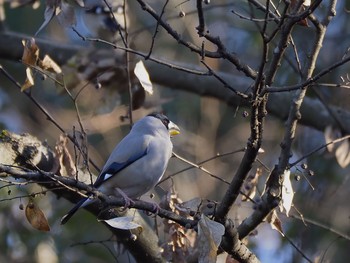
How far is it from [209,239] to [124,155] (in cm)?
123

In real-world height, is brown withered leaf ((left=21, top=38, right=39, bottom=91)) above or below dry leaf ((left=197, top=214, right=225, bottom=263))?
above

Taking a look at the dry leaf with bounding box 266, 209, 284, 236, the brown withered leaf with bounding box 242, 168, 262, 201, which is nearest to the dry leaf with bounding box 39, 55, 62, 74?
the brown withered leaf with bounding box 242, 168, 262, 201

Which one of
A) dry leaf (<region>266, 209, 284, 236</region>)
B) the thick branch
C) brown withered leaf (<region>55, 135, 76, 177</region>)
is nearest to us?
dry leaf (<region>266, 209, 284, 236</region>)

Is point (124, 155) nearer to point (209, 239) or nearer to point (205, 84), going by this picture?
point (209, 239)

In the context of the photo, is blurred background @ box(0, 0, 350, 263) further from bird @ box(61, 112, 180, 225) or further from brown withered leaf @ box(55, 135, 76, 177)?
brown withered leaf @ box(55, 135, 76, 177)

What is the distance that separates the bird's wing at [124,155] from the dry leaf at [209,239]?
1050 mm

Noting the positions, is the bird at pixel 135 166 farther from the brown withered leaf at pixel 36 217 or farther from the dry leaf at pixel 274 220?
the dry leaf at pixel 274 220

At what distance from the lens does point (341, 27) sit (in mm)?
9297

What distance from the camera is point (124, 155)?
4.80 m

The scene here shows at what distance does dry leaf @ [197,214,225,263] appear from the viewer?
3.70 meters

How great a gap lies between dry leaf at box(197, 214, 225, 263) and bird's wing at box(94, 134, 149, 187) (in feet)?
3.45

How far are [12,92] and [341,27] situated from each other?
4.06 metres

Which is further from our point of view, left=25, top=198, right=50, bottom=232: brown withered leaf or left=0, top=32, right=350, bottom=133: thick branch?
left=0, top=32, right=350, bottom=133: thick branch

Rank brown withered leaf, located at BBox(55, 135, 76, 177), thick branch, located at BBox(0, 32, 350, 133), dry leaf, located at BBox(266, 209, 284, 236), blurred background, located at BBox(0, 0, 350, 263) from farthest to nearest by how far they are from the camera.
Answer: blurred background, located at BBox(0, 0, 350, 263)
thick branch, located at BBox(0, 32, 350, 133)
brown withered leaf, located at BBox(55, 135, 76, 177)
dry leaf, located at BBox(266, 209, 284, 236)
